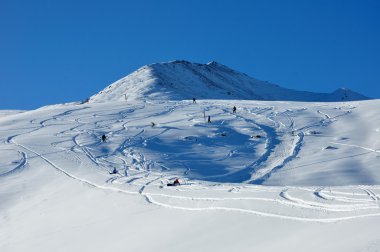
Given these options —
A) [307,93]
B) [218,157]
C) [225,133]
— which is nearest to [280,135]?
[225,133]

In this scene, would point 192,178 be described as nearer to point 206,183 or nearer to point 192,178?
point 192,178

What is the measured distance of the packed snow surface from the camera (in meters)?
10.7

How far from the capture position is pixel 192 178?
24.2 metres

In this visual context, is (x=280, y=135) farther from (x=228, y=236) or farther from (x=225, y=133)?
(x=228, y=236)

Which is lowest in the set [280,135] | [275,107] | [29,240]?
[29,240]

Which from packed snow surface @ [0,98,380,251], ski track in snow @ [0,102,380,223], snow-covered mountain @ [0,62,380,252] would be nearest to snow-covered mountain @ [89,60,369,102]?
ski track in snow @ [0,102,380,223]

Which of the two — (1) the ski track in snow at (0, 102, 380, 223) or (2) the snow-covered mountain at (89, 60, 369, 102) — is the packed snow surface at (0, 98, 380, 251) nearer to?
(1) the ski track in snow at (0, 102, 380, 223)

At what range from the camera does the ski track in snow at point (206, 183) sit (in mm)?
11648

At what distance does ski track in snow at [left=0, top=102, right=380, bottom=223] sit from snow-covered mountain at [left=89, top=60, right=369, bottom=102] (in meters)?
44.9

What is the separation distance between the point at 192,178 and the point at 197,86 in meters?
101

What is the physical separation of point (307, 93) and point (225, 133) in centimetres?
12070

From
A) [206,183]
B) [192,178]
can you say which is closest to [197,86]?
[192,178]

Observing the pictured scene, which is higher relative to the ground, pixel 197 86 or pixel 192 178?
pixel 197 86

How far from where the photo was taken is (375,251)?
25.2ft
